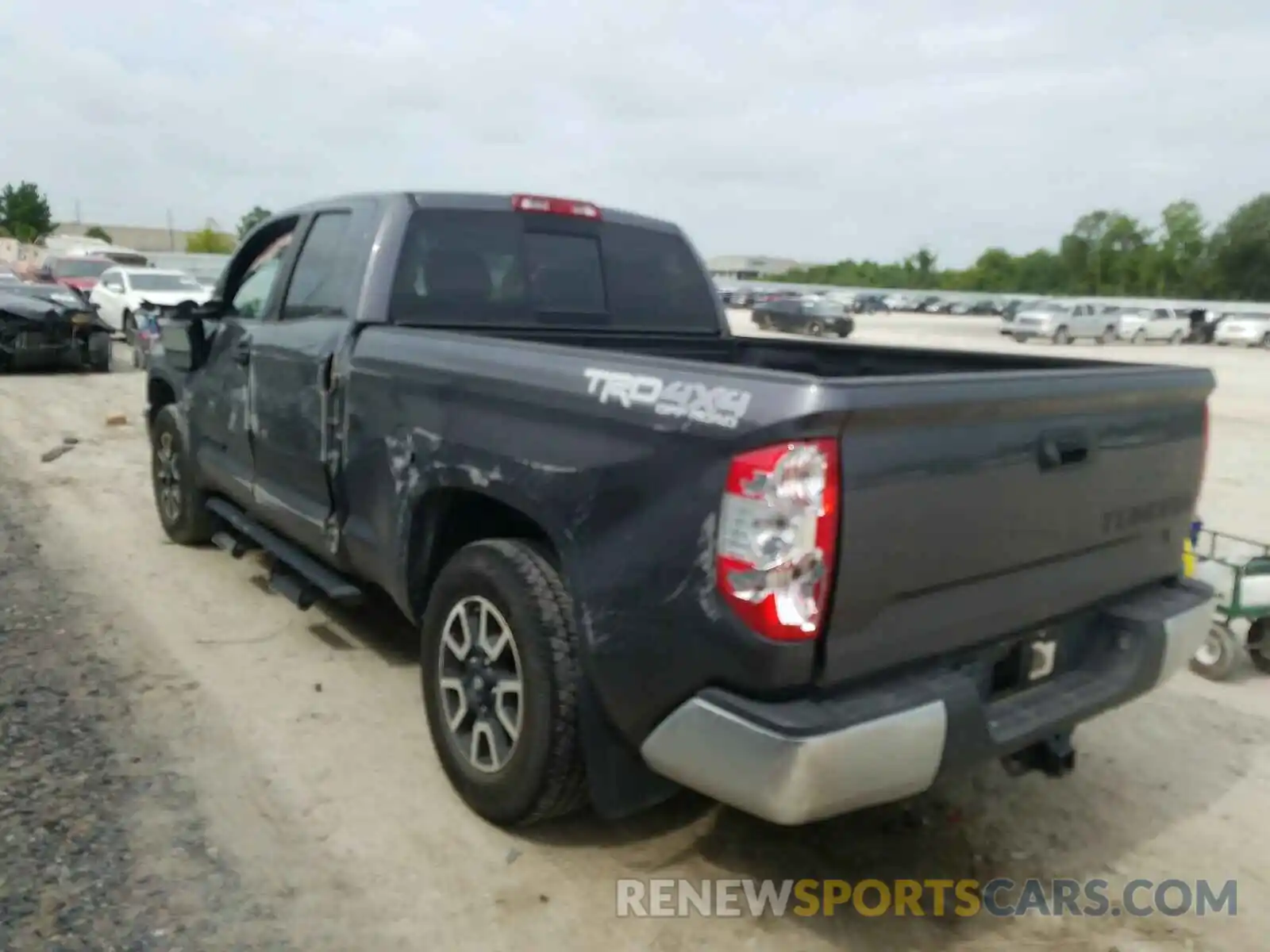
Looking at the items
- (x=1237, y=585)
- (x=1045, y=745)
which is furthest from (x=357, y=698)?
(x=1237, y=585)

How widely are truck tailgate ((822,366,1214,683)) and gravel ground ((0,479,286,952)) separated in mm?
1838

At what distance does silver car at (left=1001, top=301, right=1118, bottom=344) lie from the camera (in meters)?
42.3

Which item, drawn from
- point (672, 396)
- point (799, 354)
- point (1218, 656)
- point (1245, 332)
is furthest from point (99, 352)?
point (1245, 332)

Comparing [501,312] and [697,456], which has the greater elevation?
[501,312]

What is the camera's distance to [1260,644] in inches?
218

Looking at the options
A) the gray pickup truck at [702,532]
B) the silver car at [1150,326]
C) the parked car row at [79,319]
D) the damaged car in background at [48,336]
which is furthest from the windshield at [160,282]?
the silver car at [1150,326]

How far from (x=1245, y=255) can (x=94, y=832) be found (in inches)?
3603

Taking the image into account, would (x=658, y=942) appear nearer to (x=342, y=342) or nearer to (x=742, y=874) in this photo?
(x=742, y=874)

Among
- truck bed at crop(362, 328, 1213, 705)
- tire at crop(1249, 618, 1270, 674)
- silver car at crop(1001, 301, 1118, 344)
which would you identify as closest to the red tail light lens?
truck bed at crop(362, 328, 1213, 705)

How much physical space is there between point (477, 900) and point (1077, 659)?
1.93 m

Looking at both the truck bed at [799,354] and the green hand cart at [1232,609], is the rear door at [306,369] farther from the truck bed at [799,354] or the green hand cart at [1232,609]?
the green hand cart at [1232,609]

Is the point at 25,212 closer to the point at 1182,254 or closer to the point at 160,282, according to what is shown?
the point at 160,282

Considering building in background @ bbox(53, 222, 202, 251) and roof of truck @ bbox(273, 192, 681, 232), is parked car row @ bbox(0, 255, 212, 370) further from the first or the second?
building in background @ bbox(53, 222, 202, 251)

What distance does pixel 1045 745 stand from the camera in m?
3.19
